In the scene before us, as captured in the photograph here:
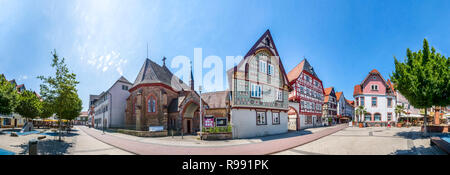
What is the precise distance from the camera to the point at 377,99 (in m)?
37.4

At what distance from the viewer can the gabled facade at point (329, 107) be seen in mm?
42312

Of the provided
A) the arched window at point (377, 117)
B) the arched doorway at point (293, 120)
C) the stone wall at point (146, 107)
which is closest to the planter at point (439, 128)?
the arched doorway at point (293, 120)

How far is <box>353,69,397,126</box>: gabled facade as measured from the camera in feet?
121

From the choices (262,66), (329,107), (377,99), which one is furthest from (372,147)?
(329,107)

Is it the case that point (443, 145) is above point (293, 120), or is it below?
above

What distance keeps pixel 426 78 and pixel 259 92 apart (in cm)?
1259

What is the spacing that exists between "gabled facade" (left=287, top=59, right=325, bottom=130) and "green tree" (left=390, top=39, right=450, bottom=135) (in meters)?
14.8

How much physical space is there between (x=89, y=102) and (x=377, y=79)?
81.6m

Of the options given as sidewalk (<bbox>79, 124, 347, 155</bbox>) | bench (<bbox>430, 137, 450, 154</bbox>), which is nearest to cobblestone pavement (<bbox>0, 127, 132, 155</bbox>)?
sidewalk (<bbox>79, 124, 347, 155</bbox>)

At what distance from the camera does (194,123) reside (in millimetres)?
24203

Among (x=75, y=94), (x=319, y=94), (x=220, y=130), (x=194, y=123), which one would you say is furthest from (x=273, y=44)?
(x=319, y=94)

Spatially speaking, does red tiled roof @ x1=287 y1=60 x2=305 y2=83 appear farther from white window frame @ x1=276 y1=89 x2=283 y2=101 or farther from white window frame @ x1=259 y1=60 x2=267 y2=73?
white window frame @ x1=259 y1=60 x2=267 y2=73

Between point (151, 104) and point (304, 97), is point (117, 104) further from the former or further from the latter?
point (304, 97)

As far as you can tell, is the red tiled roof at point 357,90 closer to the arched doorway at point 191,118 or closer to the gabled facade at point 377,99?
the gabled facade at point 377,99
